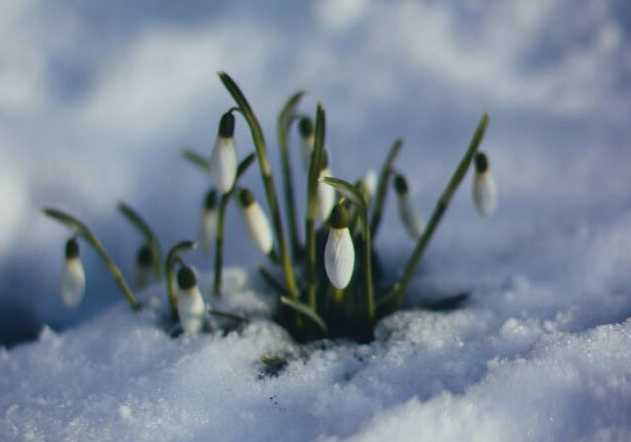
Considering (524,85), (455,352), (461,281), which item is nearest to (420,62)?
(524,85)

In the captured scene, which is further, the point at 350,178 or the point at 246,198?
the point at 350,178

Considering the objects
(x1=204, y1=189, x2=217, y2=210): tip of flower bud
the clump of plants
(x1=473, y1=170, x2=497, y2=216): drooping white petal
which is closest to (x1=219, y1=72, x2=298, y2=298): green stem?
the clump of plants

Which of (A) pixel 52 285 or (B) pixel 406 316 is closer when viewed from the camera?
(B) pixel 406 316

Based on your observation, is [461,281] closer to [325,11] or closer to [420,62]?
[420,62]

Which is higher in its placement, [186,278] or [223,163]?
[223,163]

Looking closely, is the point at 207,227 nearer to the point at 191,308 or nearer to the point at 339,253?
the point at 191,308

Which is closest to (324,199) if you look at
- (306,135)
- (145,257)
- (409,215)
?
(306,135)

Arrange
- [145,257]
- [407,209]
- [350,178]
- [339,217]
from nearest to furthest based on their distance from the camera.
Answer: [339,217] → [407,209] → [145,257] → [350,178]

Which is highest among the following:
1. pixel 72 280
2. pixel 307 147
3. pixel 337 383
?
pixel 307 147
